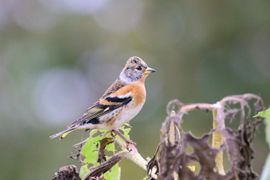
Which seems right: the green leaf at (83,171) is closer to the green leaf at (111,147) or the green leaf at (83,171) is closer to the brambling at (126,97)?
the green leaf at (111,147)

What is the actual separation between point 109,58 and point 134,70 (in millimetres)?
12398

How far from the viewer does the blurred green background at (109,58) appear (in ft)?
45.4

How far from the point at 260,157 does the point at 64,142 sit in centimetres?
325

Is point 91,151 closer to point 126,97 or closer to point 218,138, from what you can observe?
point 218,138

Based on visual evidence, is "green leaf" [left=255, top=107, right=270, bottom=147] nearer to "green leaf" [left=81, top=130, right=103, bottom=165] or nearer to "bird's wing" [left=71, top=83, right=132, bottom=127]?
"green leaf" [left=81, top=130, right=103, bottom=165]

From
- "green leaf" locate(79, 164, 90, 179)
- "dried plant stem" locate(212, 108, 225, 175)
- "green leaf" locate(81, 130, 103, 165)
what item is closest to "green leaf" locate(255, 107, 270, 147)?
"dried plant stem" locate(212, 108, 225, 175)

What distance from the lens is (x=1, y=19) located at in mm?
17531

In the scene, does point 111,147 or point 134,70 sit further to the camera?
point 134,70

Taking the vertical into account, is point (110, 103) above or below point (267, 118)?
above

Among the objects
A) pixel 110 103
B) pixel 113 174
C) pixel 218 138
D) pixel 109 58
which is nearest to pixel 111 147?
pixel 113 174

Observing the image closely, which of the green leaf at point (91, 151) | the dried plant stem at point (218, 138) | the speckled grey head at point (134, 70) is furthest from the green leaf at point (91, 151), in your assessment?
the speckled grey head at point (134, 70)

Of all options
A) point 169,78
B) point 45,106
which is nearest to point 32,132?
point 45,106

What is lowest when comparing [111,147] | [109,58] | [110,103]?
[111,147]

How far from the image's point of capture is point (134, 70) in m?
3.89
